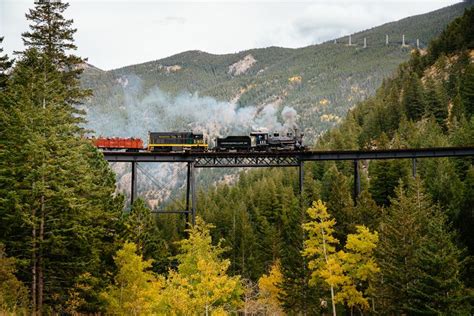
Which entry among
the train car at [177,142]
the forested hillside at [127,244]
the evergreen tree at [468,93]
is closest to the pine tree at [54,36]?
the forested hillside at [127,244]

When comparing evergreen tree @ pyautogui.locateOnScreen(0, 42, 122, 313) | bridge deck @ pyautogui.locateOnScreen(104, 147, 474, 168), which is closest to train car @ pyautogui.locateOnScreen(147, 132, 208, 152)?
bridge deck @ pyautogui.locateOnScreen(104, 147, 474, 168)

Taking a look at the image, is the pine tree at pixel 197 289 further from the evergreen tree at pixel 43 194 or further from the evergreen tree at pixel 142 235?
the evergreen tree at pixel 142 235

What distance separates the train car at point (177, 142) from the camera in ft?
175

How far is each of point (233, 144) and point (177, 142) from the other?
600cm

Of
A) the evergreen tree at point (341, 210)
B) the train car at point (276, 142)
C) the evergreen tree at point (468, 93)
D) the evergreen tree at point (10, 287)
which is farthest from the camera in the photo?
the evergreen tree at point (468, 93)

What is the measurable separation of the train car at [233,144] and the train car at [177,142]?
4.99 feet

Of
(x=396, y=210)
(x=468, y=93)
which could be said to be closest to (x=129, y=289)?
(x=396, y=210)

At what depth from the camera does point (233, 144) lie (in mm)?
53812

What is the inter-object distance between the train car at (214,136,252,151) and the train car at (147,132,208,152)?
1.52 meters

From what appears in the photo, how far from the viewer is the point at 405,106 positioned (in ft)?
321

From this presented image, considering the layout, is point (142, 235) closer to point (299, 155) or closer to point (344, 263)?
point (344, 263)

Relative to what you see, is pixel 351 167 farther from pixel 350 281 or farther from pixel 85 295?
pixel 85 295

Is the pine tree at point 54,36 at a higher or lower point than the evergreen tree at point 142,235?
higher

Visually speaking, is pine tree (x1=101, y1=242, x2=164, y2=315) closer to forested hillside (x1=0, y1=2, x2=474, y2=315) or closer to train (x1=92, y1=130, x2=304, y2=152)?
forested hillside (x1=0, y1=2, x2=474, y2=315)
